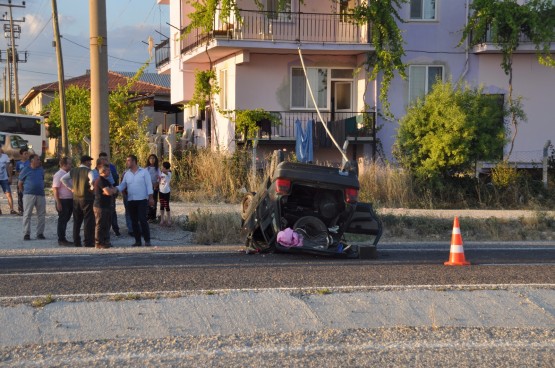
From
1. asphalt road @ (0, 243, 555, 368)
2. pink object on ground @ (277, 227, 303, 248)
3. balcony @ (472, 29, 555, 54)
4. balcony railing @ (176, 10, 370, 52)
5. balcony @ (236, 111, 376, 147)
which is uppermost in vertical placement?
balcony railing @ (176, 10, 370, 52)

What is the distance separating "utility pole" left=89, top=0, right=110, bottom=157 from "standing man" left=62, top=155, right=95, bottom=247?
1477mm

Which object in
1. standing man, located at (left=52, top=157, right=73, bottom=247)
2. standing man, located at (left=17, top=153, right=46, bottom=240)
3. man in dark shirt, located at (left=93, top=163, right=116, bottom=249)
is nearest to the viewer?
man in dark shirt, located at (left=93, top=163, right=116, bottom=249)

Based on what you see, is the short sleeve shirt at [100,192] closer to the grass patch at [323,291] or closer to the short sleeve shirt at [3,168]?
the grass patch at [323,291]

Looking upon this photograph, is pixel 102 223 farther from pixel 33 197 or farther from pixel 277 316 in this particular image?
pixel 277 316

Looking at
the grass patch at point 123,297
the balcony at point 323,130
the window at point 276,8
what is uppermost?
the window at point 276,8

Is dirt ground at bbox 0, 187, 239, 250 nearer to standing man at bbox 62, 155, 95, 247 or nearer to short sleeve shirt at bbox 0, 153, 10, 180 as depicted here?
standing man at bbox 62, 155, 95, 247

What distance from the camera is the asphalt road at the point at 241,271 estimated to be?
31.1ft

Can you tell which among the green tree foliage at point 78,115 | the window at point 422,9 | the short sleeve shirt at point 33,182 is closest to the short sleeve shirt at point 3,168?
the short sleeve shirt at point 33,182

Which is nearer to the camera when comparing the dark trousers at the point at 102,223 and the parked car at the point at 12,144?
the dark trousers at the point at 102,223

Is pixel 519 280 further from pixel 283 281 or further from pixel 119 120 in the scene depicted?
pixel 119 120

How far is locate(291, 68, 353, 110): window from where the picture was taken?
27.4 metres

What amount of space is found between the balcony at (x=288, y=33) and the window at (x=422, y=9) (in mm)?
2095

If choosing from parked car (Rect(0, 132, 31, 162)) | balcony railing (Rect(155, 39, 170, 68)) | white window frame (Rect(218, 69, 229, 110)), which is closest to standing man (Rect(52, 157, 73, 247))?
white window frame (Rect(218, 69, 229, 110))

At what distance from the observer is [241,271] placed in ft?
34.9
